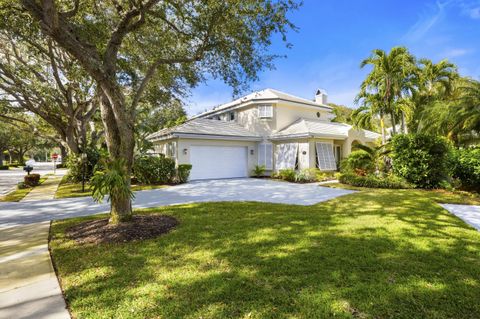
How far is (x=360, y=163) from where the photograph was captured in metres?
15.1

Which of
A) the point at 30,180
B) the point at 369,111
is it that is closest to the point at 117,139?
the point at 30,180

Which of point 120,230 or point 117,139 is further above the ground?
point 117,139

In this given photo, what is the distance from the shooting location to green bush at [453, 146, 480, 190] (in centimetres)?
1043

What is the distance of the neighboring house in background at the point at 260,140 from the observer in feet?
55.0

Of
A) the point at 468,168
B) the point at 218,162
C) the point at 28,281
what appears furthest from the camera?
the point at 218,162

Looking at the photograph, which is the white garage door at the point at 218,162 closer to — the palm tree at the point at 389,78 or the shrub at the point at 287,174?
the shrub at the point at 287,174

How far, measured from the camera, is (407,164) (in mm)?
12109

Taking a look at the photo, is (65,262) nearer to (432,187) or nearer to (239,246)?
(239,246)

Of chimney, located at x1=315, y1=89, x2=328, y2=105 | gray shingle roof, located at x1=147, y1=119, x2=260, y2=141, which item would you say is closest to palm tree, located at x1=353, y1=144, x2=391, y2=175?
gray shingle roof, located at x1=147, y1=119, x2=260, y2=141

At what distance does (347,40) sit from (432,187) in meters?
8.79

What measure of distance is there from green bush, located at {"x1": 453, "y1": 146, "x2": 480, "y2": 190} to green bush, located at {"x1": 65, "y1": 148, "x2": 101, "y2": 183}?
65.3ft

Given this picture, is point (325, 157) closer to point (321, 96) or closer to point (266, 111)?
point (266, 111)

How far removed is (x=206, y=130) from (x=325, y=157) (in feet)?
28.6

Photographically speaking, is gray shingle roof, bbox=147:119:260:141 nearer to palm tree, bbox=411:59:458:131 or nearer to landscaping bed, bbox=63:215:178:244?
landscaping bed, bbox=63:215:178:244
